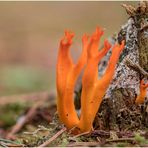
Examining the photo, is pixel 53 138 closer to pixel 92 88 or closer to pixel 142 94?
pixel 92 88

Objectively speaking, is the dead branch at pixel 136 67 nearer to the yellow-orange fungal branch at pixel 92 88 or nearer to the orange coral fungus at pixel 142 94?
the orange coral fungus at pixel 142 94

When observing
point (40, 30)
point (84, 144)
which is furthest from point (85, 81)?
point (40, 30)

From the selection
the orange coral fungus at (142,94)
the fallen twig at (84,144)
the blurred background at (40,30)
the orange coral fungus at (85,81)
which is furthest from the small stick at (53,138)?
the blurred background at (40,30)

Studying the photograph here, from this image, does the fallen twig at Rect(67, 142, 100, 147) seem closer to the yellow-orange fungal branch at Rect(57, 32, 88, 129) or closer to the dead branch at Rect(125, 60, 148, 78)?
the yellow-orange fungal branch at Rect(57, 32, 88, 129)

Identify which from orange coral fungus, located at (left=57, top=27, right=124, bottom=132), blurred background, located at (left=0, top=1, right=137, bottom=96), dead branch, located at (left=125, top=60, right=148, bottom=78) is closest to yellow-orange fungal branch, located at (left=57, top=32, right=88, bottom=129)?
orange coral fungus, located at (left=57, top=27, right=124, bottom=132)

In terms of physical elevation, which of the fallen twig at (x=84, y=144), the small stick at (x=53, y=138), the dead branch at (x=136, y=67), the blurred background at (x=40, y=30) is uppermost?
the blurred background at (x=40, y=30)

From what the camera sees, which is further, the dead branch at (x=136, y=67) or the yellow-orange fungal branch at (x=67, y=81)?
the dead branch at (x=136, y=67)
